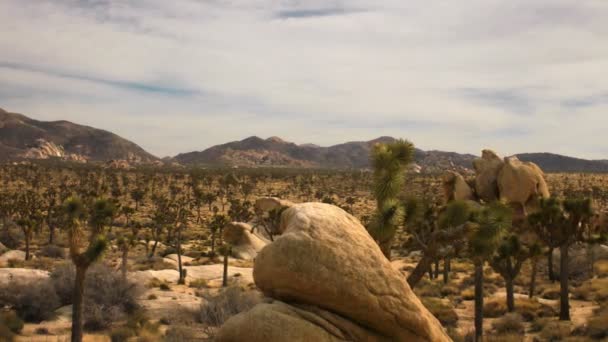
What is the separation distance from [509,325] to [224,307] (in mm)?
11274

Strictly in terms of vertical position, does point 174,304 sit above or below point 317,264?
below

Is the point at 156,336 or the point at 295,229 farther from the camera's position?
the point at 156,336

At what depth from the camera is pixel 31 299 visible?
59.5 feet

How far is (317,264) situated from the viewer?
26.8 feet

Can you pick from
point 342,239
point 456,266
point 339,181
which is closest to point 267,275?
point 342,239

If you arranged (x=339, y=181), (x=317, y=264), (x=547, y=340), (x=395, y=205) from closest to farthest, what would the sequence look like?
1. (x=317, y=264)
2. (x=395, y=205)
3. (x=547, y=340)
4. (x=339, y=181)

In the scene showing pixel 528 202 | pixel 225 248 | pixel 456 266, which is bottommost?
pixel 456 266

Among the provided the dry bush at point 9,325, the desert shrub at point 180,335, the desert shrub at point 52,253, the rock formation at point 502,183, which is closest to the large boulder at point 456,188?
the rock formation at point 502,183

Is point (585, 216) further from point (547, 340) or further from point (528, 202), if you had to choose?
point (528, 202)

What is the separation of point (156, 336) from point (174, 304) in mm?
5212

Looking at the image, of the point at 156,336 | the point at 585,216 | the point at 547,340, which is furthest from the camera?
the point at 585,216

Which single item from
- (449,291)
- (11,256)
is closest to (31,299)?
(11,256)

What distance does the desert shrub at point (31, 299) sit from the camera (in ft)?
59.3

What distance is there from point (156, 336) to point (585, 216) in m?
19.4
